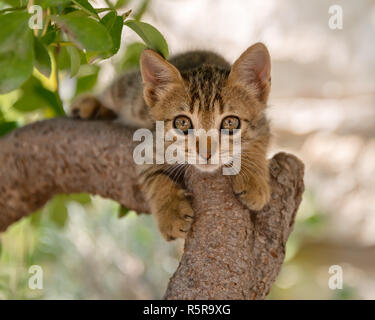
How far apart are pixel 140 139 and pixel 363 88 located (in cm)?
288

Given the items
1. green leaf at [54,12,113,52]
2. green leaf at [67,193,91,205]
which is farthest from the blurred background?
green leaf at [54,12,113,52]

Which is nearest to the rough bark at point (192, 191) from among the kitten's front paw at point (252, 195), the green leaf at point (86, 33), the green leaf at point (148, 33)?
the kitten's front paw at point (252, 195)

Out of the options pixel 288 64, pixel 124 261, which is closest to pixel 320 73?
pixel 288 64

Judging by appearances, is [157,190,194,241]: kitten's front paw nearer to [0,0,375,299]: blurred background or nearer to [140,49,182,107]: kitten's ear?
[140,49,182,107]: kitten's ear

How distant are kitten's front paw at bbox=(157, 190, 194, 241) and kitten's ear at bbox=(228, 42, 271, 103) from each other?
0.35m

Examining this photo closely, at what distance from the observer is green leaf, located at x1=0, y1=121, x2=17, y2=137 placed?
1.47m

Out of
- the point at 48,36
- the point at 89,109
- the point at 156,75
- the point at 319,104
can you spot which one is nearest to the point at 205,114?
the point at 156,75

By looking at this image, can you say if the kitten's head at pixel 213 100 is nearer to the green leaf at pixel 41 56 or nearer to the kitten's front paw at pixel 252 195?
the kitten's front paw at pixel 252 195

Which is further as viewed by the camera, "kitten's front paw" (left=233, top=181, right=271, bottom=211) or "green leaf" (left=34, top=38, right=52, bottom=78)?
"kitten's front paw" (left=233, top=181, right=271, bottom=211)

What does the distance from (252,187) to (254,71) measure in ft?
1.07

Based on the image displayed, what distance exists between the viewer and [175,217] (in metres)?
1.08

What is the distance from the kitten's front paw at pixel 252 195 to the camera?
3.49 feet

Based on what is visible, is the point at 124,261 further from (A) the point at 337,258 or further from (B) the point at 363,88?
(B) the point at 363,88

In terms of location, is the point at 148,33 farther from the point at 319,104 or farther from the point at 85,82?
the point at 319,104
